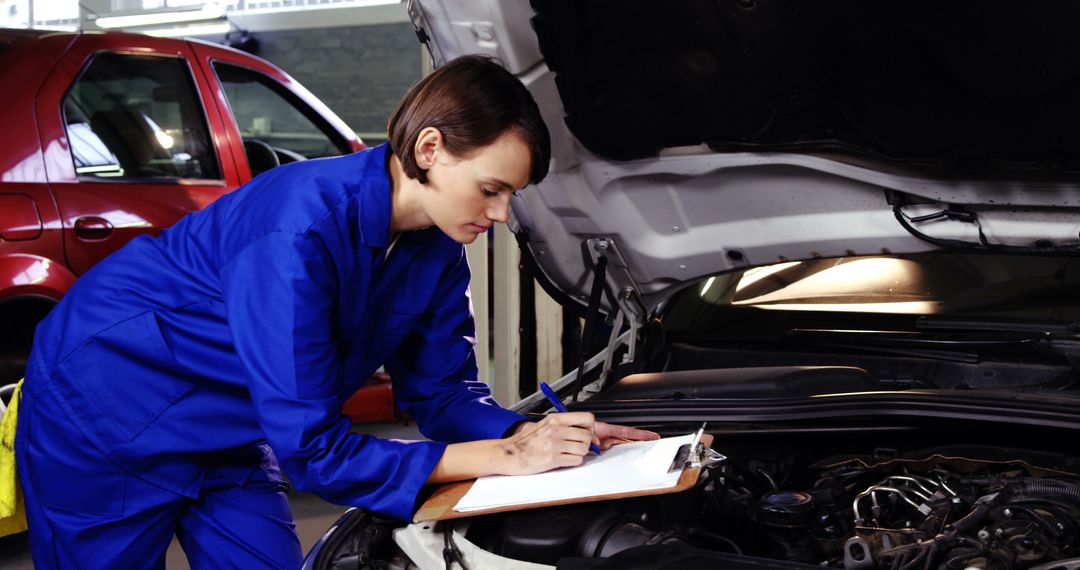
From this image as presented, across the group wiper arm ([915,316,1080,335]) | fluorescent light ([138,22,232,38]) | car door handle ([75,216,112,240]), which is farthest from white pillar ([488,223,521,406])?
fluorescent light ([138,22,232,38])

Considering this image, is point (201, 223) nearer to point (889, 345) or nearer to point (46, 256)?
point (889, 345)

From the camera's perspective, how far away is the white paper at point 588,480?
1.44m

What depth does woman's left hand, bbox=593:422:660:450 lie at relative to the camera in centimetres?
172

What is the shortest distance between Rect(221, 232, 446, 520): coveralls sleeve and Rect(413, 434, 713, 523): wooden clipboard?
33 mm

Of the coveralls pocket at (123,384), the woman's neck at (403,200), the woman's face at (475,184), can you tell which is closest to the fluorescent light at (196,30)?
the coveralls pocket at (123,384)

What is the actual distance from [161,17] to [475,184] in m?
8.20

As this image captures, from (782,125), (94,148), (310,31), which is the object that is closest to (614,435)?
(782,125)

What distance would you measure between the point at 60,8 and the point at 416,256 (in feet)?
35.6

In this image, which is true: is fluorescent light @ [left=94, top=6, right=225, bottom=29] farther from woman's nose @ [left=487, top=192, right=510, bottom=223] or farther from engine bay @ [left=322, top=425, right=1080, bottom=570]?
engine bay @ [left=322, top=425, right=1080, bottom=570]

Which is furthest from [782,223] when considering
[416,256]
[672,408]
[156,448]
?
[156,448]

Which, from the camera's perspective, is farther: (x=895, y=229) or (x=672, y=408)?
(x=895, y=229)

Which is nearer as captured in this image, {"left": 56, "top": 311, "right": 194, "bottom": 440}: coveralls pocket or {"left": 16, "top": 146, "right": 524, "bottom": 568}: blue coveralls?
{"left": 16, "top": 146, "right": 524, "bottom": 568}: blue coveralls

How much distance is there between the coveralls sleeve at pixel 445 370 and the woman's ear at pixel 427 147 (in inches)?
12.7

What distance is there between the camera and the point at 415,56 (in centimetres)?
1003
